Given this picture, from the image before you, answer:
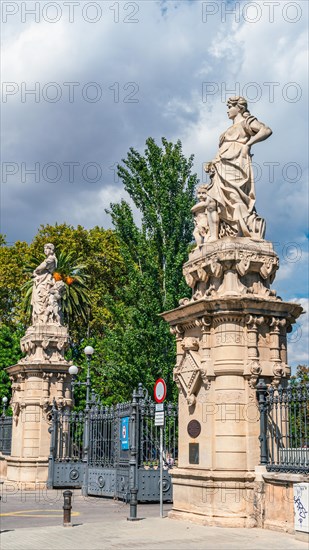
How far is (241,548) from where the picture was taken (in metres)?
10.5

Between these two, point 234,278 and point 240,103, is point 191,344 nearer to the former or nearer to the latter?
point 234,278

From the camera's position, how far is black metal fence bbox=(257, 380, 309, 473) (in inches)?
483

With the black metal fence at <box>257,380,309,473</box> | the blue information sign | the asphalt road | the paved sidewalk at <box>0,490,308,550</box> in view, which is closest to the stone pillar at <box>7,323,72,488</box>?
the asphalt road

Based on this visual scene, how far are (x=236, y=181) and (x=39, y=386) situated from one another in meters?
12.5

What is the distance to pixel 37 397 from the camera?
2414cm

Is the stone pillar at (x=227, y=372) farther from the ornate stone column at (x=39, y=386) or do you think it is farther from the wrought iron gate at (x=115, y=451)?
the ornate stone column at (x=39, y=386)

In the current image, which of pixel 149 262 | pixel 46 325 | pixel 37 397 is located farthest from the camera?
pixel 149 262

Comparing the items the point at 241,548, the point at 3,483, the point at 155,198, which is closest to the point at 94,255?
the point at 155,198

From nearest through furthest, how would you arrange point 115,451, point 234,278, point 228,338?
point 228,338
point 234,278
point 115,451

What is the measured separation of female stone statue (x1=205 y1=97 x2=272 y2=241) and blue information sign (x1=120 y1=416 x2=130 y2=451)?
661cm

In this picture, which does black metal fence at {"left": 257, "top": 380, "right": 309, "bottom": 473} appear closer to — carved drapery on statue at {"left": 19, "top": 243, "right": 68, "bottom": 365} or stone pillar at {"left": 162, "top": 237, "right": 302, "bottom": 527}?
stone pillar at {"left": 162, "top": 237, "right": 302, "bottom": 527}

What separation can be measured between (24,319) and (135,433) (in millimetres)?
24726

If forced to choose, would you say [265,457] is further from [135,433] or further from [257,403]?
[135,433]

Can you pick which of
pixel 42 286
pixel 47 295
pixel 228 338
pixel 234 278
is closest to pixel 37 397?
pixel 47 295
